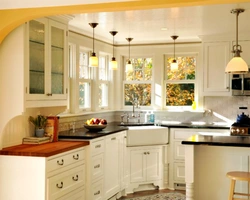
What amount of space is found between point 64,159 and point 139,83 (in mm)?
3415

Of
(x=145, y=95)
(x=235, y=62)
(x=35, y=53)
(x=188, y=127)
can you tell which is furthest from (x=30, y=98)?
(x=145, y=95)

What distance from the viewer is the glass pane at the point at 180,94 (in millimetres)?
6684

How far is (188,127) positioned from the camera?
5.87 metres

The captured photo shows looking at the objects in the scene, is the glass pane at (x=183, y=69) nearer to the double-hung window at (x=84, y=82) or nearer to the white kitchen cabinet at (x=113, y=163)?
the double-hung window at (x=84, y=82)

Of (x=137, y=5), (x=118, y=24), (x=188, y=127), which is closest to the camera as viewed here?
(x=137, y=5)

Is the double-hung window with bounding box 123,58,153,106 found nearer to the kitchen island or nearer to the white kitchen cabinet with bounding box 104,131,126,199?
the white kitchen cabinet with bounding box 104,131,126,199

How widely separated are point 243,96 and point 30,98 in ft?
13.1

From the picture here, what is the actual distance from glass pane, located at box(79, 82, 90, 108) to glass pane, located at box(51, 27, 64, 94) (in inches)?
54.4

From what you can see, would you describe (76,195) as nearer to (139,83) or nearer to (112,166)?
(112,166)

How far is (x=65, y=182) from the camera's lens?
374 cm

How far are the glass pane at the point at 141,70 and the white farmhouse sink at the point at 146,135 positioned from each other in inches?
51.5

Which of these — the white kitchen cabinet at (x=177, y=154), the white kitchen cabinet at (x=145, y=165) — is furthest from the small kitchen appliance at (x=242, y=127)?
the white kitchen cabinet at (x=145, y=165)

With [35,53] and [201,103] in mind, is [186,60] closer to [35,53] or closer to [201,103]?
[201,103]

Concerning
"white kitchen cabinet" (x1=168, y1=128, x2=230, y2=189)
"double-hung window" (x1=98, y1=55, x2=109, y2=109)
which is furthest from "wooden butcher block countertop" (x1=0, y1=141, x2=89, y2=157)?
"double-hung window" (x1=98, y1=55, x2=109, y2=109)
